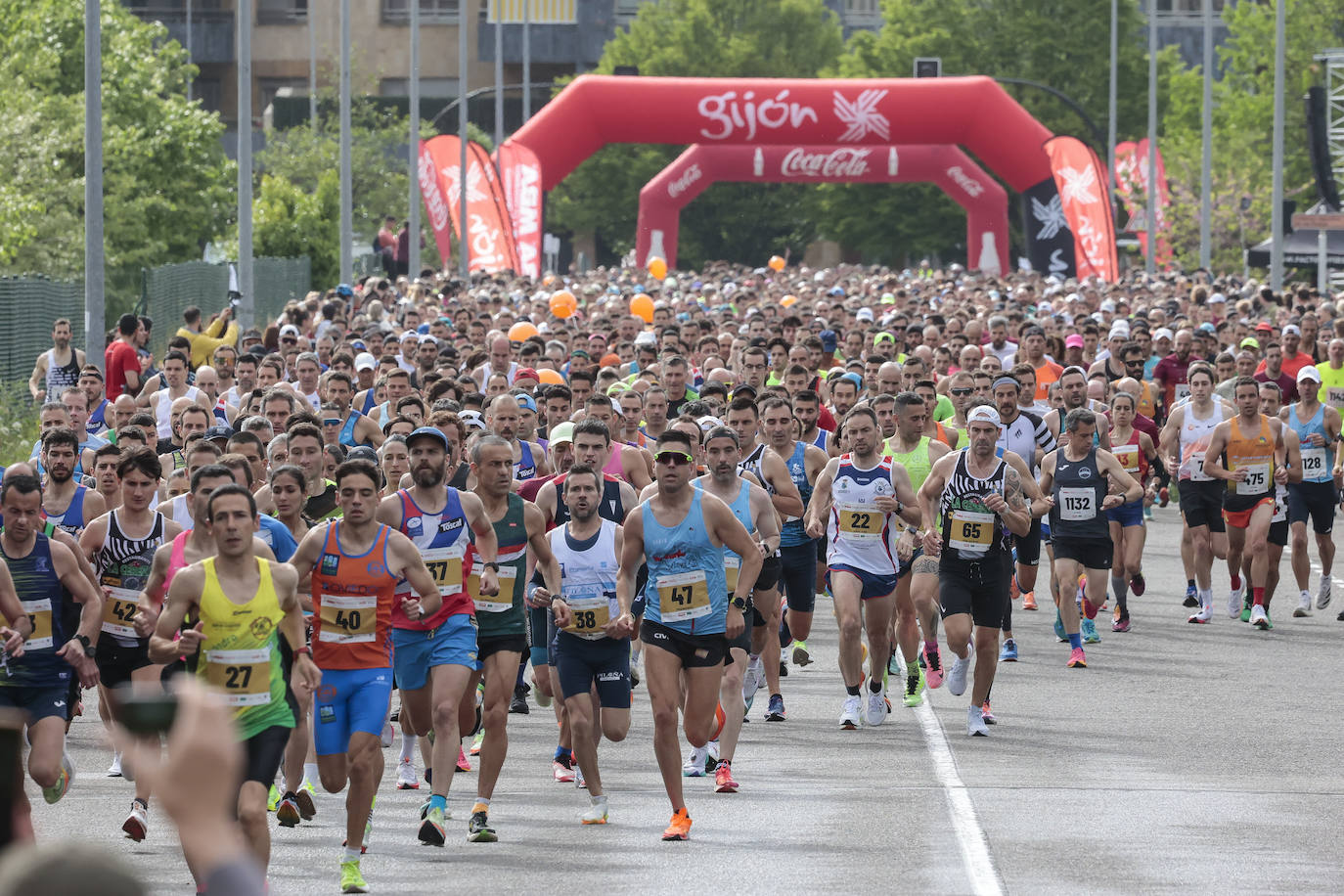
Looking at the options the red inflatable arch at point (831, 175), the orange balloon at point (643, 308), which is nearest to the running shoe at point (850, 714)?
the orange balloon at point (643, 308)

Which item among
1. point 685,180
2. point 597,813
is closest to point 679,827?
point 597,813

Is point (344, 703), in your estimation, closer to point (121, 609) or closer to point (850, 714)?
point (121, 609)

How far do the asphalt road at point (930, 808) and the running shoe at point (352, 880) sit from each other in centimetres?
12

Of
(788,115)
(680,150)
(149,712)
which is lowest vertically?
(149,712)

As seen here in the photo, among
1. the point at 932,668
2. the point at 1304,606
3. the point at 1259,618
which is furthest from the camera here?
the point at 1304,606

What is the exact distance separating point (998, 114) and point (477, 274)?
10.7 metres

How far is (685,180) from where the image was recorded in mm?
51156

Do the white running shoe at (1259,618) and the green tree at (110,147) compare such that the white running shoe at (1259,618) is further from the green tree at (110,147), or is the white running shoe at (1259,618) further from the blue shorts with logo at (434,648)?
the green tree at (110,147)

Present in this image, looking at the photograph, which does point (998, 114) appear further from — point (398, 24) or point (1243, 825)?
point (398, 24)

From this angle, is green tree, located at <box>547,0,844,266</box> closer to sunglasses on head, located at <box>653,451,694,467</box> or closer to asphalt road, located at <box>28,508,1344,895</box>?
asphalt road, located at <box>28,508,1344,895</box>

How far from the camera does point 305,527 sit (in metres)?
10.4

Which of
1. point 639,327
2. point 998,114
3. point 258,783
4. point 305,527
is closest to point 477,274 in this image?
point 998,114

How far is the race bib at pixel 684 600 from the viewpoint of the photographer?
977cm

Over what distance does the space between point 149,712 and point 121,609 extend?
7.73 m
